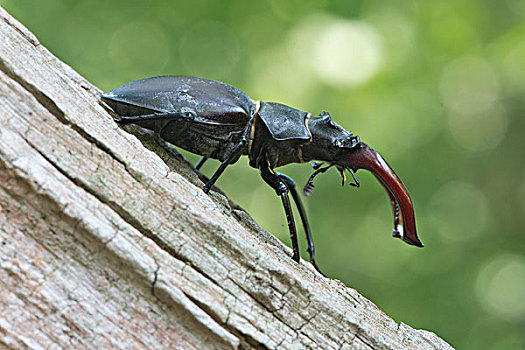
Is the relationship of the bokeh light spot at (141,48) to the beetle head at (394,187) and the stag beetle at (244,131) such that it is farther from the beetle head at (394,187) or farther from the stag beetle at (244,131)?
the beetle head at (394,187)

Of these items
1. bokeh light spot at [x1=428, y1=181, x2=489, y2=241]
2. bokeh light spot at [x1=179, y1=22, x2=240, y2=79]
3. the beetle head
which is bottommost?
the beetle head

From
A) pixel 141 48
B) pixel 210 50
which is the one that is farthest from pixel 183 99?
pixel 141 48

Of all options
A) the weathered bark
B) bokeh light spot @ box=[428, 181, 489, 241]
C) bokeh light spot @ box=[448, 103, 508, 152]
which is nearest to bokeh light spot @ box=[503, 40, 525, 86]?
bokeh light spot @ box=[448, 103, 508, 152]

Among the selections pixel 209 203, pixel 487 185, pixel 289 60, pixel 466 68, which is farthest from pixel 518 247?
pixel 209 203

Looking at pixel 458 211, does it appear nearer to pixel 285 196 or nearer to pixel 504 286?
pixel 504 286

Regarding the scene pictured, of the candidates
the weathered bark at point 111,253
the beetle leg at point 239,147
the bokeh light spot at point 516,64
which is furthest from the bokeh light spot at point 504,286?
the beetle leg at point 239,147

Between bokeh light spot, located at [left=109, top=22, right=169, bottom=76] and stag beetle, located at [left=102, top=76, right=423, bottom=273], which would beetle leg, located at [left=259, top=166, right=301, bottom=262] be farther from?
bokeh light spot, located at [left=109, top=22, right=169, bottom=76]
